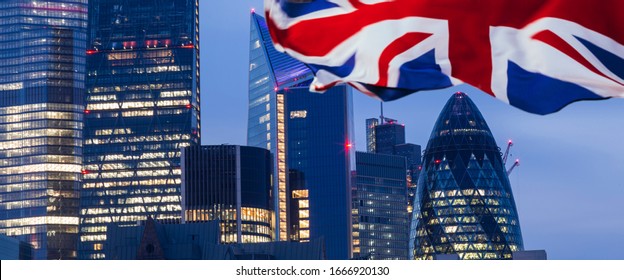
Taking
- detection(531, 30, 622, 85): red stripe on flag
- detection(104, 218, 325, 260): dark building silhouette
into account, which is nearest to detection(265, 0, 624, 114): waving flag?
detection(531, 30, 622, 85): red stripe on flag

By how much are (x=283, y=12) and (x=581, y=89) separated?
13.8ft

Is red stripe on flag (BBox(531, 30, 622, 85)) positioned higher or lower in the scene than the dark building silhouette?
lower

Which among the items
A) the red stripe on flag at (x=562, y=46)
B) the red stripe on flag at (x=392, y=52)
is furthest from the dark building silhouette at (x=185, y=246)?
the red stripe on flag at (x=562, y=46)

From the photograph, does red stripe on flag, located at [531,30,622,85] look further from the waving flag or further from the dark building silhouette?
the dark building silhouette

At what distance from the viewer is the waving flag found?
1709 cm

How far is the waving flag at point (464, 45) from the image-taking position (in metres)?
17.1

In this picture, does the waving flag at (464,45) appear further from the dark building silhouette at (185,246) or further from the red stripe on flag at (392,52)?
the dark building silhouette at (185,246)

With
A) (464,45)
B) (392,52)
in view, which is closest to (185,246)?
(392,52)

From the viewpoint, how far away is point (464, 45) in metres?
17.8

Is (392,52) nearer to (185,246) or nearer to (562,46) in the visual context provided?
(562,46)

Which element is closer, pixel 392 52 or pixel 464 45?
pixel 464 45

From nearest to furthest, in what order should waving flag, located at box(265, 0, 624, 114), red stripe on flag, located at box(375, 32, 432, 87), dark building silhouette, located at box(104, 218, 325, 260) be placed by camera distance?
waving flag, located at box(265, 0, 624, 114)
red stripe on flag, located at box(375, 32, 432, 87)
dark building silhouette, located at box(104, 218, 325, 260)

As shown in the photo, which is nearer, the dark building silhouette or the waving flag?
the waving flag
